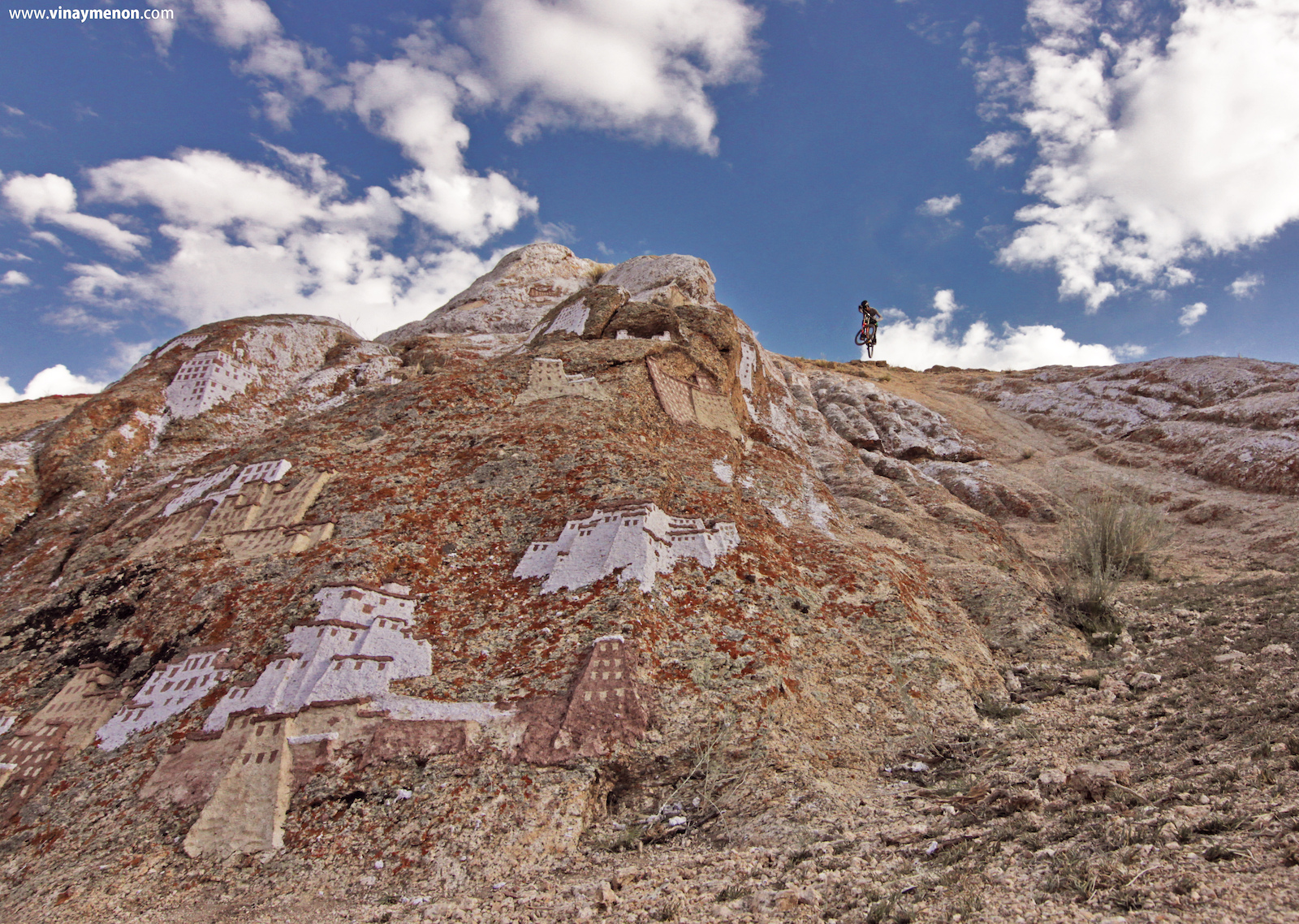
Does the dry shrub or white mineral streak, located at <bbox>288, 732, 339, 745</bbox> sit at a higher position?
the dry shrub

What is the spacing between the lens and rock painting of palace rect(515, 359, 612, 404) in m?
13.1

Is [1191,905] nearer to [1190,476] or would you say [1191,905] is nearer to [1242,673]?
[1242,673]

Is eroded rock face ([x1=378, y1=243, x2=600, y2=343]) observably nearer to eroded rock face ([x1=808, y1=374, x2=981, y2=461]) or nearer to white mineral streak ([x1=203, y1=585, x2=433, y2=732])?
eroded rock face ([x1=808, y1=374, x2=981, y2=461])

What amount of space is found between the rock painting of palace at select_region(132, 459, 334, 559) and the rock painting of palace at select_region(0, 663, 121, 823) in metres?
2.23

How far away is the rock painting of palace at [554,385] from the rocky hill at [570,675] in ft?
0.32

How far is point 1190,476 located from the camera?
20.3 m

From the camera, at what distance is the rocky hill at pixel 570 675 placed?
191 inches

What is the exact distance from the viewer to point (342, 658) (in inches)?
289

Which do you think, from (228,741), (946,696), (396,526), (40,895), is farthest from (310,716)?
(946,696)

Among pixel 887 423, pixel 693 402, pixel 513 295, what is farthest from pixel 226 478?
pixel 887 423

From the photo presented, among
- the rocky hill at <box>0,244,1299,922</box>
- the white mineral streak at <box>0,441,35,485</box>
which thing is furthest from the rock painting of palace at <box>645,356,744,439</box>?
the white mineral streak at <box>0,441,35,485</box>

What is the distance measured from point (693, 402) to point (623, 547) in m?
6.53

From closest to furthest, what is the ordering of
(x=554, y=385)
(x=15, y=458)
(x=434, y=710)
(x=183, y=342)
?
(x=434, y=710) < (x=15, y=458) < (x=554, y=385) < (x=183, y=342)

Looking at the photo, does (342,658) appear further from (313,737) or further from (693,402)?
(693,402)
